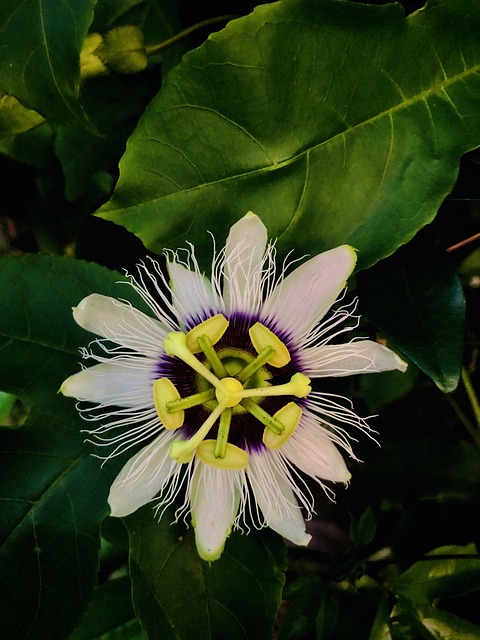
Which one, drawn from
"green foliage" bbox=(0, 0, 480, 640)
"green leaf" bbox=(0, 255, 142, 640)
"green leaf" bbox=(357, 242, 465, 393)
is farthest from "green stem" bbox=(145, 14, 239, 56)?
"green leaf" bbox=(357, 242, 465, 393)

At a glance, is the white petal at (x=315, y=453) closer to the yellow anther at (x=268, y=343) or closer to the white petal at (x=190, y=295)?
the yellow anther at (x=268, y=343)

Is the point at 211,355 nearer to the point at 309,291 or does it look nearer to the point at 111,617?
the point at 309,291

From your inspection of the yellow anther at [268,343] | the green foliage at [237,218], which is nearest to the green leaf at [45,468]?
the green foliage at [237,218]

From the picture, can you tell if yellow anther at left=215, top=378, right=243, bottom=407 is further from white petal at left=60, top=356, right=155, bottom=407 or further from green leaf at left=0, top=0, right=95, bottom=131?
green leaf at left=0, top=0, right=95, bottom=131

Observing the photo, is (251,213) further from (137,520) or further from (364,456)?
(364,456)

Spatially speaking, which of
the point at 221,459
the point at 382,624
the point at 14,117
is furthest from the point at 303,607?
the point at 14,117
